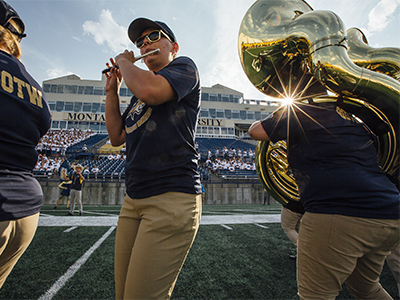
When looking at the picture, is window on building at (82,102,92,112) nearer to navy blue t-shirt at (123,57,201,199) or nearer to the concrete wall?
the concrete wall

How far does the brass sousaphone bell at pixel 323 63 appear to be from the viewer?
1.22 metres

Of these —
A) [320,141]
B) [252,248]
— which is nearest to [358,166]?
[320,141]

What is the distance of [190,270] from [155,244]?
2078 mm

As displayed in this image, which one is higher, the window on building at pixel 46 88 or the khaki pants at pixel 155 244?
the window on building at pixel 46 88

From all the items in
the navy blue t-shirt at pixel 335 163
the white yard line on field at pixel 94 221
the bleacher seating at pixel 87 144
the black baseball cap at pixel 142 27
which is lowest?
the white yard line on field at pixel 94 221

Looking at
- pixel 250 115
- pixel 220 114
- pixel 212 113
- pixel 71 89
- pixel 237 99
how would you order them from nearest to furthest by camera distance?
pixel 71 89, pixel 212 113, pixel 220 114, pixel 250 115, pixel 237 99

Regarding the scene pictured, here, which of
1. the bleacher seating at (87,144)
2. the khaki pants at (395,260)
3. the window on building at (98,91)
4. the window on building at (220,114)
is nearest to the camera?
the khaki pants at (395,260)

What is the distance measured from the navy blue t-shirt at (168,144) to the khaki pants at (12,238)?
0.50m

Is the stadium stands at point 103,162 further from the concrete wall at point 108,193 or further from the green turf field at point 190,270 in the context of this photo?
the green turf field at point 190,270

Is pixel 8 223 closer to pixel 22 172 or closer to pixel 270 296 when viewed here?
pixel 22 172

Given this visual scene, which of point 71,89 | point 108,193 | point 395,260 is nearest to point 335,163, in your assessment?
point 395,260

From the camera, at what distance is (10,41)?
123 centimetres

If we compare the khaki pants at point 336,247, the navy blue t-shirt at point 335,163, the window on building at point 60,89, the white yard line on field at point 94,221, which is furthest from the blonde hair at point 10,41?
the window on building at point 60,89

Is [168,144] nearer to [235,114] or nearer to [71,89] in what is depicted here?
[235,114]
